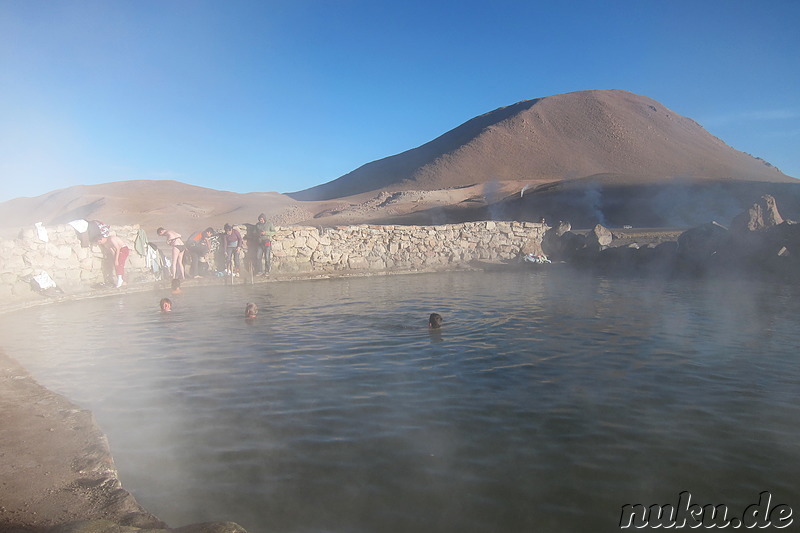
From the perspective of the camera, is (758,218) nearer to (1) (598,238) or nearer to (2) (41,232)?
(1) (598,238)

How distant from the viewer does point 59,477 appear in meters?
3.11

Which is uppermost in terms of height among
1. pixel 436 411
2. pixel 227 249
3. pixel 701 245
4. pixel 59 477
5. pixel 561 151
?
pixel 561 151

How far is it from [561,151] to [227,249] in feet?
251

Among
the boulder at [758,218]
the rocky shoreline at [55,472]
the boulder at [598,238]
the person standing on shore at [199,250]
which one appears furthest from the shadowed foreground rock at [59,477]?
the boulder at [598,238]

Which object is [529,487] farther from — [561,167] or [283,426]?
[561,167]

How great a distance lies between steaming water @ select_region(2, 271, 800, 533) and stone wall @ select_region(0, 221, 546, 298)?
3.67 metres

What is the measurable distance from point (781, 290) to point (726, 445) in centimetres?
919

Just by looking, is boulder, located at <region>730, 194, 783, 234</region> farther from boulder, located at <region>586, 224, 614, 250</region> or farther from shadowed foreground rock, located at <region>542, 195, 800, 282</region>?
boulder, located at <region>586, 224, 614, 250</region>

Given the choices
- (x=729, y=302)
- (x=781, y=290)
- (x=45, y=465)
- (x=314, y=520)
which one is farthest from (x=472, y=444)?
(x=781, y=290)

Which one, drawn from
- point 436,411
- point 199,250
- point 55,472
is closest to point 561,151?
point 199,250

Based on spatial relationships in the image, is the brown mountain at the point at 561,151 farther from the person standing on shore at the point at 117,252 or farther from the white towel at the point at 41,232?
the white towel at the point at 41,232

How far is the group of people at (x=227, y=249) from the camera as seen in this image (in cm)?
1455

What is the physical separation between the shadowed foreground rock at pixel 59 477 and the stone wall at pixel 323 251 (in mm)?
8610

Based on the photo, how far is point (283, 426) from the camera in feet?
14.0
